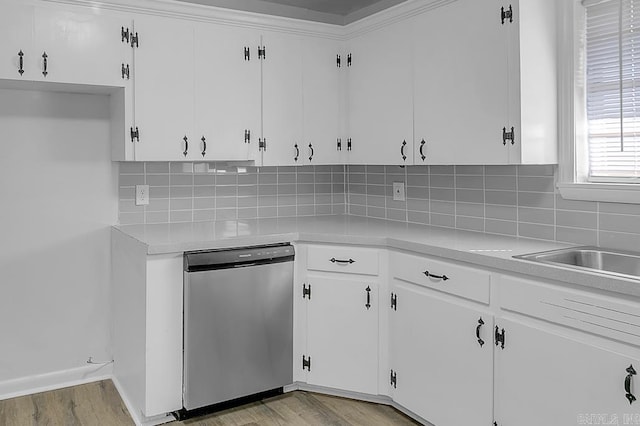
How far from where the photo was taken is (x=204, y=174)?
11.7 feet

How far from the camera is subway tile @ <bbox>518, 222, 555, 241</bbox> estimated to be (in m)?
2.72

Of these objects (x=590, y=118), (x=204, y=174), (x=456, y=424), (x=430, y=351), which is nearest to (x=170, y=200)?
(x=204, y=174)

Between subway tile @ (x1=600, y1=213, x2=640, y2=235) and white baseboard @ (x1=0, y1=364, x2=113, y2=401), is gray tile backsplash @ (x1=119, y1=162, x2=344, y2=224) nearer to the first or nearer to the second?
white baseboard @ (x1=0, y1=364, x2=113, y2=401)

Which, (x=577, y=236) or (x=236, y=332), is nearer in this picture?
(x=577, y=236)

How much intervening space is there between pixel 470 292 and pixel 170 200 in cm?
195

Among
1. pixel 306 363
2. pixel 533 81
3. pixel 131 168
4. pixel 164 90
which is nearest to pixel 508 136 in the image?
pixel 533 81

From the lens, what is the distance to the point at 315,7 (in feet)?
12.8

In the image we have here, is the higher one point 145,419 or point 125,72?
point 125,72

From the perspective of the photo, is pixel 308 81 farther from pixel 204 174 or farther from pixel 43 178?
pixel 43 178

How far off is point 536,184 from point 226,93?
179cm

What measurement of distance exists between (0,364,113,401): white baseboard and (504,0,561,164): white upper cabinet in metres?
2.63

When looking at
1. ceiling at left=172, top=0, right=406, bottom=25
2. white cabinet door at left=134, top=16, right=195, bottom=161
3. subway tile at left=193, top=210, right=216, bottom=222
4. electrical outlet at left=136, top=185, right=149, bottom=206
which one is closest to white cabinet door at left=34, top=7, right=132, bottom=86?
white cabinet door at left=134, top=16, right=195, bottom=161

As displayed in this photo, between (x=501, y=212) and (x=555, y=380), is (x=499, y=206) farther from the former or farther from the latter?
(x=555, y=380)

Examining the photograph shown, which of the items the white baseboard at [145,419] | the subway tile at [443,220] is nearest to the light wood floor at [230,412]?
the white baseboard at [145,419]
